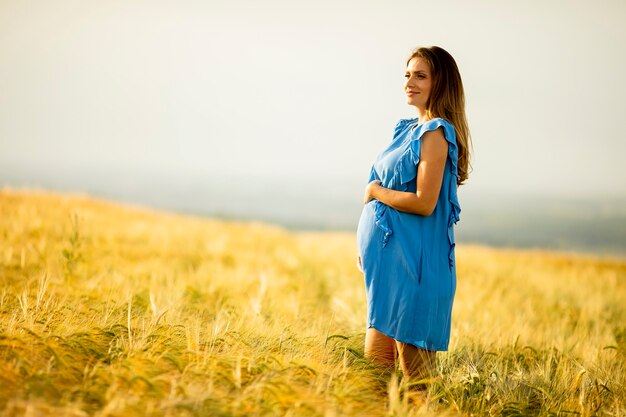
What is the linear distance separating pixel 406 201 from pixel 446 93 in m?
0.76

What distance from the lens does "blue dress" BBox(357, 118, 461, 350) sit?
328 centimetres

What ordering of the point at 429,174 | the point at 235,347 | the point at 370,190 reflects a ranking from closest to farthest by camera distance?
the point at 429,174 → the point at 235,347 → the point at 370,190

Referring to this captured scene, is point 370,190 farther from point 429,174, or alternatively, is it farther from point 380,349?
point 380,349

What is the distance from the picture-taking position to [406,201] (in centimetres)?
326

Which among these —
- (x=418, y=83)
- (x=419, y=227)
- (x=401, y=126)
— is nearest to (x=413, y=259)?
(x=419, y=227)

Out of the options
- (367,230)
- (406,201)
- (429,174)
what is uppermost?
(429,174)

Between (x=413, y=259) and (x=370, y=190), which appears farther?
(x=370, y=190)

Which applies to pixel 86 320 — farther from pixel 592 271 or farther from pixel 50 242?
pixel 592 271

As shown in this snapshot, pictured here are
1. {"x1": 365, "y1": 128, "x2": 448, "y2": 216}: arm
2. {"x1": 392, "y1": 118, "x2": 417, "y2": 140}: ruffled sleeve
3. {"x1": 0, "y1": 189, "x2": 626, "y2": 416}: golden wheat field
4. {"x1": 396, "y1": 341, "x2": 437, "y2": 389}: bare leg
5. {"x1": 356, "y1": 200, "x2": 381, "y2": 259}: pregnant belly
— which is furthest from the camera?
{"x1": 392, "y1": 118, "x2": 417, "y2": 140}: ruffled sleeve

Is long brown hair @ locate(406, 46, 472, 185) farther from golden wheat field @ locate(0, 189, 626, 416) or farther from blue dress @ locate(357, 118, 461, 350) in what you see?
golden wheat field @ locate(0, 189, 626, 416)

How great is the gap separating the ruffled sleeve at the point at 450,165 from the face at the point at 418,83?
23 cm

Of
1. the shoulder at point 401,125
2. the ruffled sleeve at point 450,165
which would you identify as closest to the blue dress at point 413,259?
the ruffled sleeve at point 450,165

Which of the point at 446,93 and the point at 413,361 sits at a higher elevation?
the point at 446,93

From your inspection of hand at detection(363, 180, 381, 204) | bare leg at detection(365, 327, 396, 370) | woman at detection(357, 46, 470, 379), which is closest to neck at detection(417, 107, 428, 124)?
woman at detection(357, 46, 470, 379)
